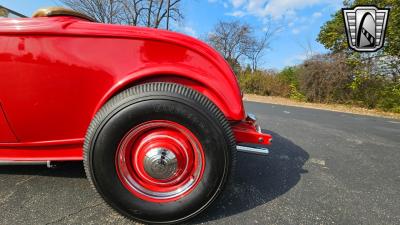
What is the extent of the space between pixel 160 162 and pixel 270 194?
3.25 feet

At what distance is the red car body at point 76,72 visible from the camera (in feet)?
5.60

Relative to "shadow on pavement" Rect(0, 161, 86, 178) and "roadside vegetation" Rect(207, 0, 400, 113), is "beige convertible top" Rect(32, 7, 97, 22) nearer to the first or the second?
"shadow on pavement" Rect(0, 161, 86, 178)

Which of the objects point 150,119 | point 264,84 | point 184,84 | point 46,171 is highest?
point 264,84

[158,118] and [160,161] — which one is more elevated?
[158,118]

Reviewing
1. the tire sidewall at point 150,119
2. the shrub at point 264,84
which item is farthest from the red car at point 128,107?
the shrub at point 264,84

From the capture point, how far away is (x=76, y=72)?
5.68 feet

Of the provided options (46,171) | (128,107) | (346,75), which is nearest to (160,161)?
(128,107)

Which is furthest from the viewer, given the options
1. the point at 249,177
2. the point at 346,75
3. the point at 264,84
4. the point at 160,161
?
the point at 264,84

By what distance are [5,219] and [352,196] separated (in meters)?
2.52

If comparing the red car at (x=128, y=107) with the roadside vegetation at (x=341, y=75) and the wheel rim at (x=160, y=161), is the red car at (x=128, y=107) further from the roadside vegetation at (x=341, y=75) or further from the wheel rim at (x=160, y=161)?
the roadside vegetation at (x=341, y=75)

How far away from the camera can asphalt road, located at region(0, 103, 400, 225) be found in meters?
1.76

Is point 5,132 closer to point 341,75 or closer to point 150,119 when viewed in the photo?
point 150,119

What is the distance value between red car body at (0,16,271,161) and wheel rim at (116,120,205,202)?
1.08ft

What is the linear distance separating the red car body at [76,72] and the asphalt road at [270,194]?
0.34 m
